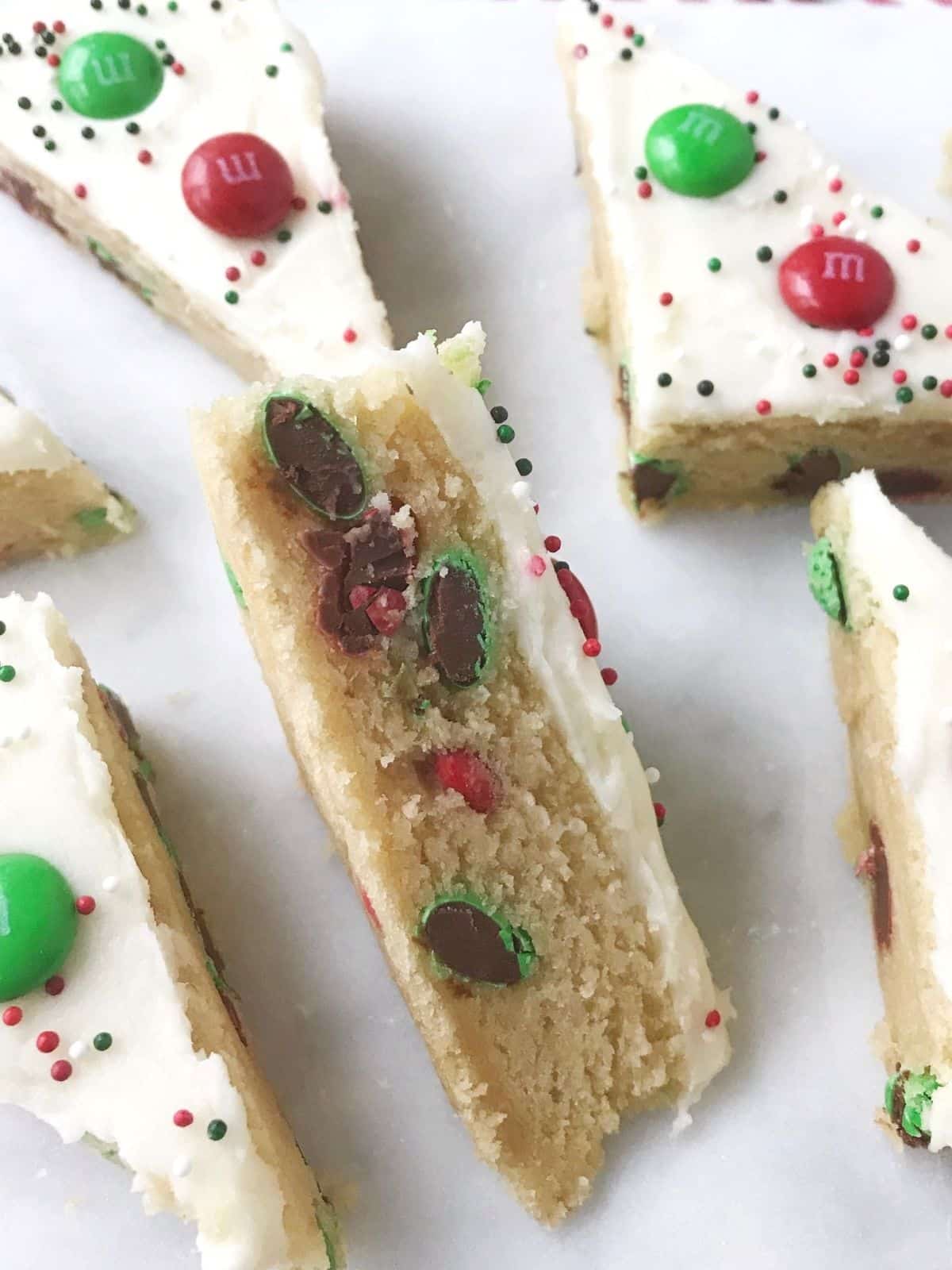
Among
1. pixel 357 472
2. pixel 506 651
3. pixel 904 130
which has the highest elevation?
pixel 904 130

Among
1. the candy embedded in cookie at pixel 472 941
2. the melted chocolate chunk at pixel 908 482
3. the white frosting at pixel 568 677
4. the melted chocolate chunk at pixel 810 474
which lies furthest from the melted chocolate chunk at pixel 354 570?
the melted chocolate chunk at pixel 908 482

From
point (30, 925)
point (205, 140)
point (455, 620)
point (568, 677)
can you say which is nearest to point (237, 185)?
point (205, 140)

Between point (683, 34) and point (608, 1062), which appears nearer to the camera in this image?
point (608, 1062)

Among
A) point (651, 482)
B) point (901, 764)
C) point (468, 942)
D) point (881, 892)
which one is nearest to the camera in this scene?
point (468, 942)

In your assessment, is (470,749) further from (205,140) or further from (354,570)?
(205,140)

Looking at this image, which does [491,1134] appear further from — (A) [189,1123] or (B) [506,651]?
(B) [506,651]

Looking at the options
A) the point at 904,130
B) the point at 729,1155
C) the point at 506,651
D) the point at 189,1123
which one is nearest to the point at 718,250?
the point at 904,130
